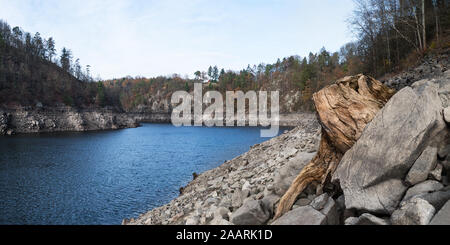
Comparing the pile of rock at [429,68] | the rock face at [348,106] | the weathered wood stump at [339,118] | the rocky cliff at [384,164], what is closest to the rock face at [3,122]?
the rocky cliff at [384,164]

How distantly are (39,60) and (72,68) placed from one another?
17442mm

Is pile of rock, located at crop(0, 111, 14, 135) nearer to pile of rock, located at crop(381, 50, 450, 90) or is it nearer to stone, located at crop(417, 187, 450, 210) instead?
pile of rock, located at crop(381, 50, 450, 90)

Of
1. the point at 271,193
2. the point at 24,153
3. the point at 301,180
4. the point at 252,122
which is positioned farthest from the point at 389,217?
the point at 252,122

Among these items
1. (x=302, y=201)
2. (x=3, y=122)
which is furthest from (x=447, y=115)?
(x=3, y=122)

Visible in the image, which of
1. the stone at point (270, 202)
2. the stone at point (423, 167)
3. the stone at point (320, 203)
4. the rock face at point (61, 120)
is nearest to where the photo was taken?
the stone at point (423, 167)

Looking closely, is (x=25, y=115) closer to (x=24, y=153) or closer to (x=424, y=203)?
(x=24, y=153)

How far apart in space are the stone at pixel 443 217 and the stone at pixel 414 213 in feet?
0.37

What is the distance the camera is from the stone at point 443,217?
3.19 m

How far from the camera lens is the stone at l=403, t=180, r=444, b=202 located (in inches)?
157

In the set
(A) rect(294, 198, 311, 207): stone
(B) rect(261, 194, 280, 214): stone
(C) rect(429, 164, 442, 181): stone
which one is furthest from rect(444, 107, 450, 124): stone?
(B) rect(261, 194, 280, 214): stone

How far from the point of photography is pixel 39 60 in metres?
105

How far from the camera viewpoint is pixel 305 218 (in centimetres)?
461

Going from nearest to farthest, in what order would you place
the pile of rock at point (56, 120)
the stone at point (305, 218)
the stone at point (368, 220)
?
the stone at point (368, 220) → the stone at point (305, 218) → the pile of rock at point (56, 120)

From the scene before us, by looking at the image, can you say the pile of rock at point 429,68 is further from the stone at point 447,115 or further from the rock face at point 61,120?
the rock face at point 61,120
